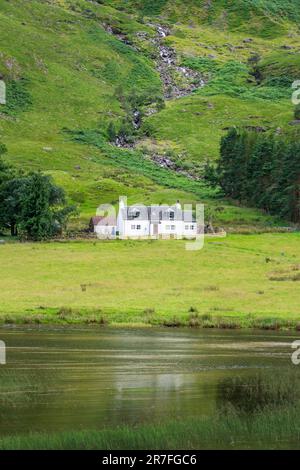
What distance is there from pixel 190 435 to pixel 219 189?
171 meters

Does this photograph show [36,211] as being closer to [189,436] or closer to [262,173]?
[262,173]

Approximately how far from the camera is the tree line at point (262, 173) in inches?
6058

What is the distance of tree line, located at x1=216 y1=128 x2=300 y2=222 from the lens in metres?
154

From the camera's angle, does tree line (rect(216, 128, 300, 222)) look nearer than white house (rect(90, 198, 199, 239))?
No

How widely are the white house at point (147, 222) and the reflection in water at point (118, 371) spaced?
7813 cm

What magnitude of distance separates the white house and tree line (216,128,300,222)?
20034mm

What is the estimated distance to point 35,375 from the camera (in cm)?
4169

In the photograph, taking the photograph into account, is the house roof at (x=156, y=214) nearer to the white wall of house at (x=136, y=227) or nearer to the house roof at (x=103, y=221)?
the white wall of house at (x=136, y=227)

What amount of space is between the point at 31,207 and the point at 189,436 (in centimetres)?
9477

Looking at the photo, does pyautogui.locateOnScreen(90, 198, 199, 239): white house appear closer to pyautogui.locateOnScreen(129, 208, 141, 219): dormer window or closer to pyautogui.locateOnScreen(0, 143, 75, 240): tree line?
pyautogui.locateOnScreen(129, 208, 141, 219): dormer window

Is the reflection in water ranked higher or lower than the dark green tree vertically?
lower

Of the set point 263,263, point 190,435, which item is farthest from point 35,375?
point 263,263

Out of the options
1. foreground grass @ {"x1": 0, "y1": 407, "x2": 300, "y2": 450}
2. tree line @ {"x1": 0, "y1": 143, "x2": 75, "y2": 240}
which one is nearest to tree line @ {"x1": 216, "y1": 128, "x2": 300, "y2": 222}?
tree line @ {"x1": 0, "y1": 143, "x2": 75, "y2": 240}

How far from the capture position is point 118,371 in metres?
43.8
